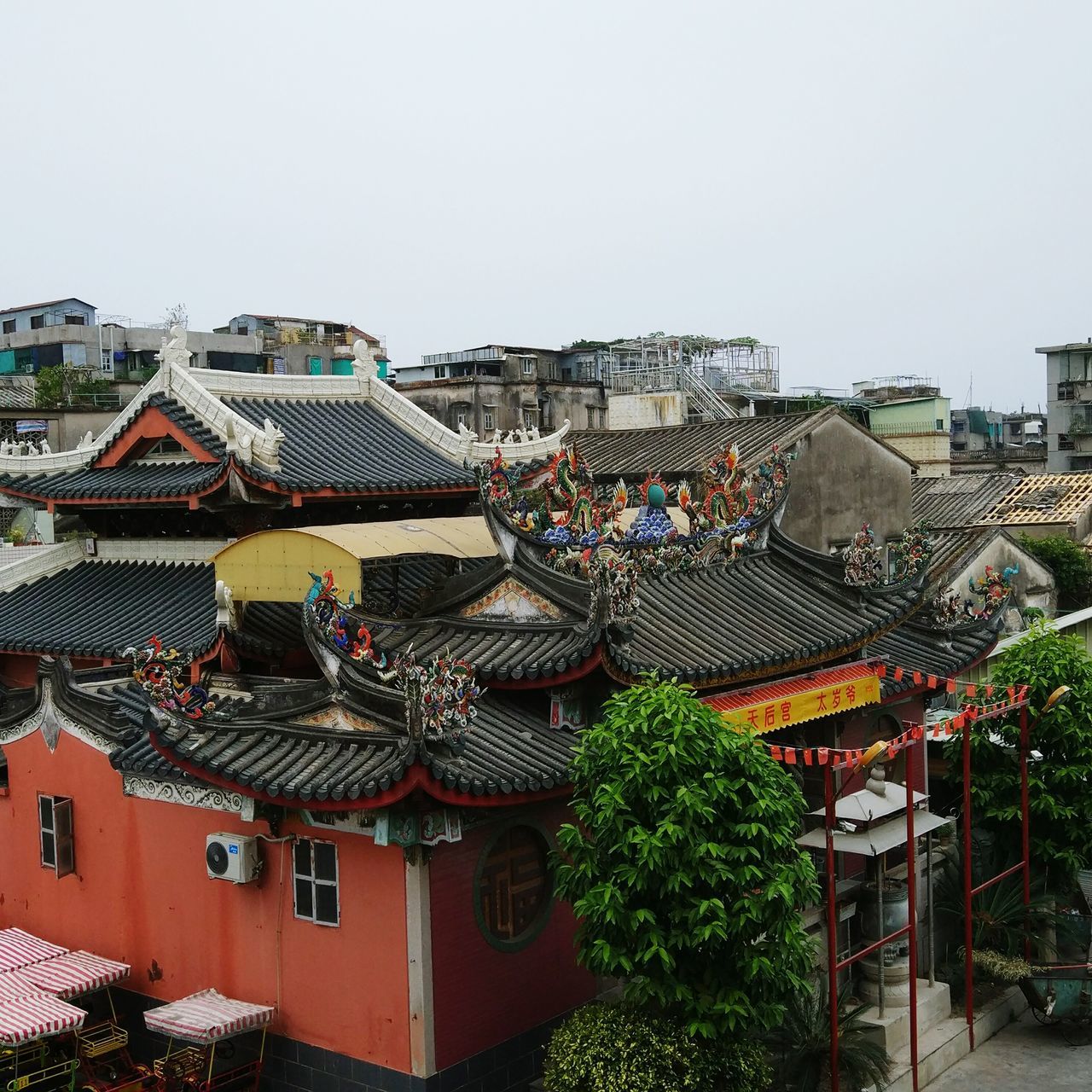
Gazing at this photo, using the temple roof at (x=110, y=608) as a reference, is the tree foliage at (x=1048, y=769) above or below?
below

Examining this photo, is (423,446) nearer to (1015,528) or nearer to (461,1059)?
(461,1059)

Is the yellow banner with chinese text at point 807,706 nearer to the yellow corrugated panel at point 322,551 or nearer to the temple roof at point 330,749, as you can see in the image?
the temple roof at point 330,749

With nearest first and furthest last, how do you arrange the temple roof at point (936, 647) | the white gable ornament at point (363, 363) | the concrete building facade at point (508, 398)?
1. the temple roof at point (936, 647)
2. the white gable ornament at point (363, 363)
3. the concrete building facade at point (508, 398)

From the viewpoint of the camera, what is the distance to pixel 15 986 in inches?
541

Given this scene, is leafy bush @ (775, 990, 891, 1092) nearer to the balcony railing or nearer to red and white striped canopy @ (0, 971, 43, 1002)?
red and white striped canopy @ (0, 971, 43, 1002)

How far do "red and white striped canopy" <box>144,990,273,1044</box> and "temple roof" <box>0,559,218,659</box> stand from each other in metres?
4.72

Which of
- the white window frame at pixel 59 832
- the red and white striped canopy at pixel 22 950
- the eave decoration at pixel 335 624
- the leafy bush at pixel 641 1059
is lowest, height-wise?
the red and white striped canopy at pixel 22 950

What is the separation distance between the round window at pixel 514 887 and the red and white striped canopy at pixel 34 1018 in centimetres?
410

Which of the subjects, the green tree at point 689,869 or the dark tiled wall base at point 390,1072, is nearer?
the green tree at point 689,869

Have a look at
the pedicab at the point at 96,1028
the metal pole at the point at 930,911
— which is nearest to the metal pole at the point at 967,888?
the metal pole at the point at 930,911

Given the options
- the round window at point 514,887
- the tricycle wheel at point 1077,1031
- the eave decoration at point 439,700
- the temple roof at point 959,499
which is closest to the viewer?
the eave decoration at point 439,700

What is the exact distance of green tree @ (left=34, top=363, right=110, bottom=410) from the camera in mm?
45031

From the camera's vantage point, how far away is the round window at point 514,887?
41.5 ft

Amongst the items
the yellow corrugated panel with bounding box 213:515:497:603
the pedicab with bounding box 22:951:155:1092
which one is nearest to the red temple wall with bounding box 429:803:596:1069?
the pedicab with bounding box 22:951:155:1092
